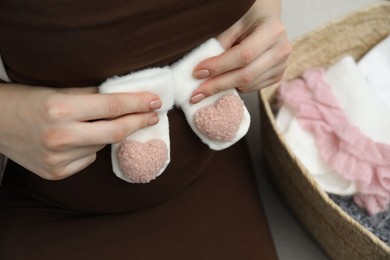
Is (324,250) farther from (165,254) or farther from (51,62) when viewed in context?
(51,62)

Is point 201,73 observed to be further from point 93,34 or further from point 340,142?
point 340,142

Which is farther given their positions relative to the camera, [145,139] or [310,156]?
[310,156]

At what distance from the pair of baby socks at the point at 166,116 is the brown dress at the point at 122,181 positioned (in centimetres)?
2

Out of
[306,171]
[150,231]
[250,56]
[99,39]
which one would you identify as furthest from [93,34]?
[306,171]

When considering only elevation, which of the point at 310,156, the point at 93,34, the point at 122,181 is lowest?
the point at 310,156

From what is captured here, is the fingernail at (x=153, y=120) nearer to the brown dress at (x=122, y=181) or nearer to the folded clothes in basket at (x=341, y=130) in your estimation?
the brown dress at (x=122, y=181)

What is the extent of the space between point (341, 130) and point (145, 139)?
1.56 ft

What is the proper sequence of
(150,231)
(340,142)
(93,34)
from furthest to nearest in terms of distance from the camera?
(340,142) < (150,231) < (93,34)

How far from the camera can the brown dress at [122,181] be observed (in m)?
0.46

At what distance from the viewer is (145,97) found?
517mm

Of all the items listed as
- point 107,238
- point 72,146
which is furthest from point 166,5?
point 107,238

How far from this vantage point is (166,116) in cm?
57

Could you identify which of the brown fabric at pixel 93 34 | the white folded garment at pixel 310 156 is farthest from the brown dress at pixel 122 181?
the white folded garment at pixel 310 156

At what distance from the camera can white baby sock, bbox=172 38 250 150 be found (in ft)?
1.85
